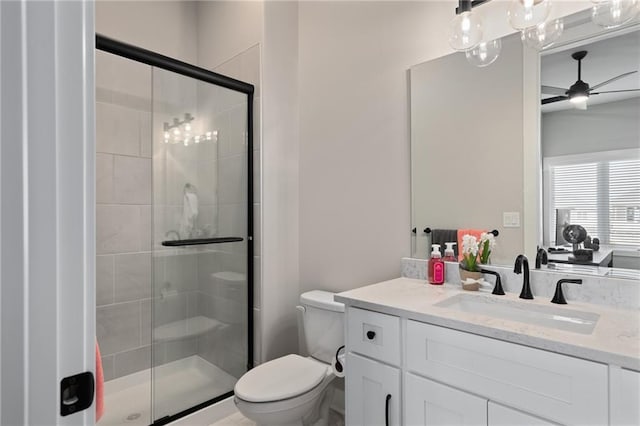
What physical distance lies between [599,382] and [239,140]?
1969 mm

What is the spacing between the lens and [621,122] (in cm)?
126

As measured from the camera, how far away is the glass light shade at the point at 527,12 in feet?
4.42

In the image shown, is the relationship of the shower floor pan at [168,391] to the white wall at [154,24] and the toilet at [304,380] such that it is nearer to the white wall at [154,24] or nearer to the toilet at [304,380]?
the toilet at [304,380]

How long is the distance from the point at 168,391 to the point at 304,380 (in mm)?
836

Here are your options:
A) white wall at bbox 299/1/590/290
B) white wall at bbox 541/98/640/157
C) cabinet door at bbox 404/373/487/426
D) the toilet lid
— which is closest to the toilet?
the toilet lid

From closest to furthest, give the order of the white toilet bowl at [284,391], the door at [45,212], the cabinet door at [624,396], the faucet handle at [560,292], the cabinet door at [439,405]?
the door at [45,212] < the cabinet door at [624,396] < the cabinet door at [439,405] < the faucet handle at [560,292] < the white toilet bowl at [284,391]

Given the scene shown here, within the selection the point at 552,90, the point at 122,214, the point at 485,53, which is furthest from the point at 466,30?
the point at 122,214

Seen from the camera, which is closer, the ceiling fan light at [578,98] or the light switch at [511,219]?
the ceiling fan light at [578,98]

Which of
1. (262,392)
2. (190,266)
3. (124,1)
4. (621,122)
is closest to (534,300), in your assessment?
(621,122)

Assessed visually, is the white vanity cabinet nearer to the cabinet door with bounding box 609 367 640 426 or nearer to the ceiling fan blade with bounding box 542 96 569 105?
the cabinet door with bounding box 609 367 640 426

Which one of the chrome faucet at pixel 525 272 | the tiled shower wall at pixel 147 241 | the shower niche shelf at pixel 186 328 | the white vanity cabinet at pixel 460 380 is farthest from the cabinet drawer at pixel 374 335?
the shower niche shelf at pixel 186 328

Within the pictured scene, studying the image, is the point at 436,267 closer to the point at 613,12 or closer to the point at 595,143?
the point at 595,143

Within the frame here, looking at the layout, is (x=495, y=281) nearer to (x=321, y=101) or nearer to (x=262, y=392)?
(x=262, y=392)

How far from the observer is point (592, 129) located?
1323mm
